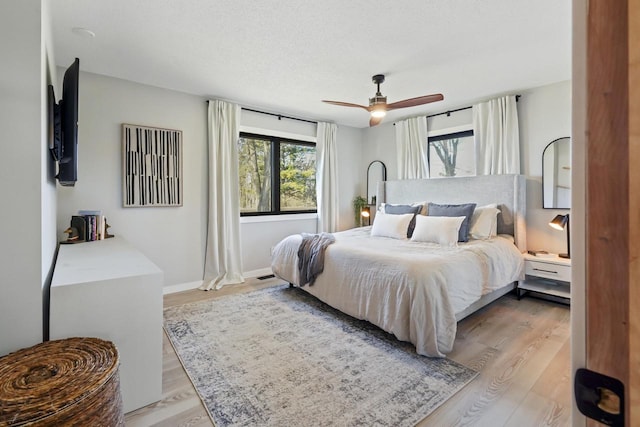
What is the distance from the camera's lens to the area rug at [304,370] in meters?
1.67

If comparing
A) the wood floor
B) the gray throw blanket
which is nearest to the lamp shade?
the wood floor

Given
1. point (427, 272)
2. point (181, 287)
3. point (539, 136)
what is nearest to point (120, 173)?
point (181, 287)

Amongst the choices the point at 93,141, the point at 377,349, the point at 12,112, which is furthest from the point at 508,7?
the point at 93,141

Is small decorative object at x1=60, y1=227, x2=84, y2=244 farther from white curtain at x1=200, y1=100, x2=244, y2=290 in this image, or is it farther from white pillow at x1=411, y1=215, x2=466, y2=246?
white pillow at x1=411, y1=215, x2=466, y2=246

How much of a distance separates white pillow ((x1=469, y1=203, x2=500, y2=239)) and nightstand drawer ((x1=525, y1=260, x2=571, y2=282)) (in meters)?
0.50

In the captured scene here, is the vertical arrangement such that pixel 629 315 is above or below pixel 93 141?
below

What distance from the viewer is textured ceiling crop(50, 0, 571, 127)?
2.16 m

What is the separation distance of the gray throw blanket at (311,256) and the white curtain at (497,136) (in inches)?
95.3

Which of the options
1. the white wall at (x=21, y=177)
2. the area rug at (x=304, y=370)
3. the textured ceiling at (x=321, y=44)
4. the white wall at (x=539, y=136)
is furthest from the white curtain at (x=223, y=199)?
the white wall at (x=539, y=136)

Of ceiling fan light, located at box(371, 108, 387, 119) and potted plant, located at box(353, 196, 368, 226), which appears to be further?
potted plant, located at box(353, 196, 368, 226)

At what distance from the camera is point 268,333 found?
8.63 ft

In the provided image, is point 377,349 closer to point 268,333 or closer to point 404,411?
point 404,411

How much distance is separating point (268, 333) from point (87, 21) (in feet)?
9.56

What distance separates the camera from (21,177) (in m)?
1.33
